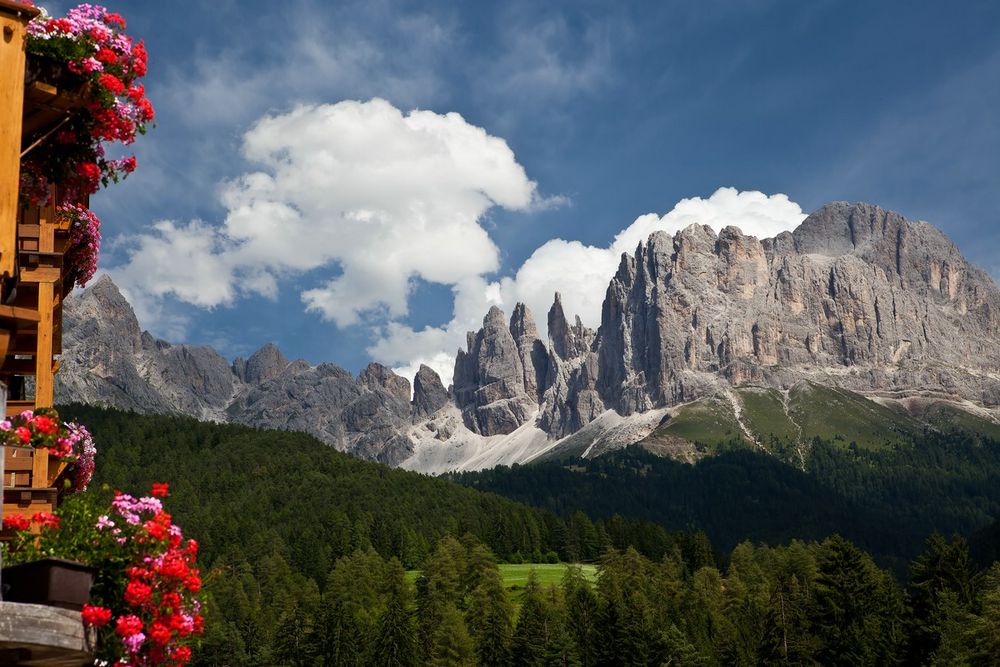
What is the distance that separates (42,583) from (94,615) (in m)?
0.61

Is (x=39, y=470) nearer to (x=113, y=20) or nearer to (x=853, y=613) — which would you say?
(x=113, y=20)

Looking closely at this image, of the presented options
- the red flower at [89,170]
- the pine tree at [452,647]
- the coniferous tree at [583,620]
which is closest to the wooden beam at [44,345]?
the red flower at [89,170]

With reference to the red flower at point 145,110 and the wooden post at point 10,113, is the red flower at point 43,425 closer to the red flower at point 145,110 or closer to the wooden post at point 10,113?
the wooden post at point 10,113

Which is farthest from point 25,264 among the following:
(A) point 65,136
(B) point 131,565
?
(B) point 131,565

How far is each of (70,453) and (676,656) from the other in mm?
90810

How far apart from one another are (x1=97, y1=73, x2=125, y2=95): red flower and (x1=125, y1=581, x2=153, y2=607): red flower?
6.43m

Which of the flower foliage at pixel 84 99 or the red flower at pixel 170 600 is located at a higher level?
the flower foliage at pixel 84 99

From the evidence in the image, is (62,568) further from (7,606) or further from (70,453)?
(70,453)

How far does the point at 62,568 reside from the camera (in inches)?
372

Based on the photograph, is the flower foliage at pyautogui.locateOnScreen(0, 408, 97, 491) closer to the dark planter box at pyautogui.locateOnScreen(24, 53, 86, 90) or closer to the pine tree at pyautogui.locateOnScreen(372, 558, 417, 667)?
the dark planter box at pyautogui.locateOnScreen(24, 53, 86, 90)

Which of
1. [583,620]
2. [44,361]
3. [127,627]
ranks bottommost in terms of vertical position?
[583,620]

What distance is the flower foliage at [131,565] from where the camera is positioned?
409 inches

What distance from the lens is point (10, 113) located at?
10.2 meters

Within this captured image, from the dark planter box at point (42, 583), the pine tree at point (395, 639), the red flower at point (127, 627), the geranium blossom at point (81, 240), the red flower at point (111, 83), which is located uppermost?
the red flower at point (111, 83)
